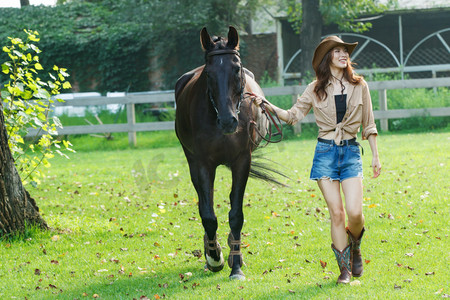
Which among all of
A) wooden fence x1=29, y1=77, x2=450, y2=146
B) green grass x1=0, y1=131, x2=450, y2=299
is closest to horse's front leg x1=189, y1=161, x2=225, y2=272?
green grass x1=0, y1=131, x2=450, y2=299

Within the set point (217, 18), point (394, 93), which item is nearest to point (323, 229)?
point (394, 93)

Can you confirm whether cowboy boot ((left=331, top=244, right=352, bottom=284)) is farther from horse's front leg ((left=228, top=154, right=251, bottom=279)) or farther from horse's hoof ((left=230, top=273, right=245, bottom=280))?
horse's front leg ((left=228, top=154, right=251, bottom=279))

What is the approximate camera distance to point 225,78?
434cm

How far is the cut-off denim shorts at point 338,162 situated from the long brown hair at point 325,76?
39 cm

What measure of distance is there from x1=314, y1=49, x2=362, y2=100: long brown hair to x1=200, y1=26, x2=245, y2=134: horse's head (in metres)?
0.58

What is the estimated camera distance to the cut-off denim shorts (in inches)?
171

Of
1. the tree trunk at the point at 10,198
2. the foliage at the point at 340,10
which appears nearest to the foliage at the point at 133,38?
the foliage at the point at 340,10

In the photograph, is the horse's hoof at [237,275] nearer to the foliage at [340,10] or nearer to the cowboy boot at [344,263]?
the cowboy boot at [344,263]

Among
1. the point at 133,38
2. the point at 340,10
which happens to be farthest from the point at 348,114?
the point at 133,38

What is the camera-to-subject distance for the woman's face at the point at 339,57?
4.37 metres

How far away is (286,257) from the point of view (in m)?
5.24

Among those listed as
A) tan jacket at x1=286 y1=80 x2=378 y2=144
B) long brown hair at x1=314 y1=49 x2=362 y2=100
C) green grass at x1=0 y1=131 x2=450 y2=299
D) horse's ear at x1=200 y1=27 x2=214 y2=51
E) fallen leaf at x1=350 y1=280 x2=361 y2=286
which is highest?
horse's ear at x1=200 y1=27 x2=214 y2=51

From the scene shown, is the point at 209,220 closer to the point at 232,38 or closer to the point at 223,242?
the point at 223,242

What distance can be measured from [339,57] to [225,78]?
2.86ft
